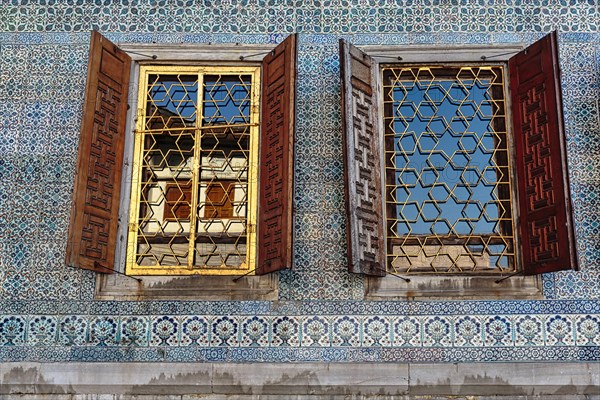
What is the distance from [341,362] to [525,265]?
1689 mm

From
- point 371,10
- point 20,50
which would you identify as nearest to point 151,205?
point 20,50

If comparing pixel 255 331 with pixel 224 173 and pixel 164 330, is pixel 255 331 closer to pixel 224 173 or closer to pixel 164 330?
pixel 164 330

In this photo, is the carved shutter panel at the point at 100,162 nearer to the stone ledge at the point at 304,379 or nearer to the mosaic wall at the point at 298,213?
the mosaic wall at the point at 298,213

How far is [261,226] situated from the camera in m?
6.39

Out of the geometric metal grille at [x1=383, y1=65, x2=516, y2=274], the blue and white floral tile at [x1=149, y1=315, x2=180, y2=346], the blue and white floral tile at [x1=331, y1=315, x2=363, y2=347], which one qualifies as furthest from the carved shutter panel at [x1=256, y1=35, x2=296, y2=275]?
the geometric metal grille at [x1=383, y1=65, x2=516, y2=274]

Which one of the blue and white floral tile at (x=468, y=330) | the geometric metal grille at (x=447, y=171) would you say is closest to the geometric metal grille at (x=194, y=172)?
the geometric metal grille at (x=447, y=171)

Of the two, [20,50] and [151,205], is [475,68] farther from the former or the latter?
[20,50]

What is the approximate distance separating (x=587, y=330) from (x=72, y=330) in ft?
13.8

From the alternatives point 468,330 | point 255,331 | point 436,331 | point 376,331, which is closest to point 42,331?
point 255,331

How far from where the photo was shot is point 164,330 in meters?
6.26

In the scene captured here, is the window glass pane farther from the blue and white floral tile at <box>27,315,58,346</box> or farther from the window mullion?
the blue and white floral tile at <box>27,315,58,346</box>

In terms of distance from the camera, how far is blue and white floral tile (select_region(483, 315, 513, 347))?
6137 millimetres

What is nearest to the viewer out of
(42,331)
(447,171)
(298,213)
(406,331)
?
(406,331)

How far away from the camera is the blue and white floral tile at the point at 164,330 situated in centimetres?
624
